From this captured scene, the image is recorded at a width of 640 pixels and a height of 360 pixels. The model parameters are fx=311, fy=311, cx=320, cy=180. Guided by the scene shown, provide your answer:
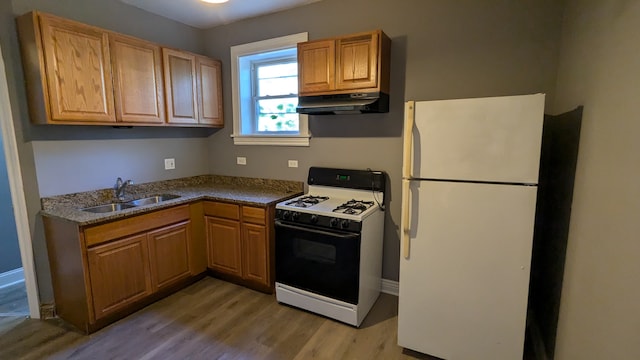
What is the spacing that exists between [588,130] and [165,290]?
3179mm

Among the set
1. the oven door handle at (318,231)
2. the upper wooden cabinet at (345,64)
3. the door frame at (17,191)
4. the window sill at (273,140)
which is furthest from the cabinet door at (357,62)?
the door frame at (17,191)

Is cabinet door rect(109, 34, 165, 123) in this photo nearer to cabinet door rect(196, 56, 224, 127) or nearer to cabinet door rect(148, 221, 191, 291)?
cabinet door rect(196, 56, 224, 127)

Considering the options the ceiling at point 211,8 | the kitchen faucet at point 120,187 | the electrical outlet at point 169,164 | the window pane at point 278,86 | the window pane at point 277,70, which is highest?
the ceiling at point 211,8

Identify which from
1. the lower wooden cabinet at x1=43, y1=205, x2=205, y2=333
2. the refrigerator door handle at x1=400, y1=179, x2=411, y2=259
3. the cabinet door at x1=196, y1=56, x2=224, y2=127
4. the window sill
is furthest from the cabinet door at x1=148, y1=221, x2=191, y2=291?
the refrigerator door handle at x1=400, y1=179, x2=411, y2=259

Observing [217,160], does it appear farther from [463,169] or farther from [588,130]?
[588,130]

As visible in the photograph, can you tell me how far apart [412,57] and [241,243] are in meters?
2.19

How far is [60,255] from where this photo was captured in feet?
7.61

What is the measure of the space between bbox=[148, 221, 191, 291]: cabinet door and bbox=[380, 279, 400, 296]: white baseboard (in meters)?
1.83

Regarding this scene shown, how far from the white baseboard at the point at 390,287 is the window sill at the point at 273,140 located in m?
1.50

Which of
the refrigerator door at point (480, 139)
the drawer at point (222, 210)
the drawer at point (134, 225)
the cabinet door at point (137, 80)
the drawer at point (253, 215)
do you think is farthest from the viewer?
the drawer at point (222, 210)

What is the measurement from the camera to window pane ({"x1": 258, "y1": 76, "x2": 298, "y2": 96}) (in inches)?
127

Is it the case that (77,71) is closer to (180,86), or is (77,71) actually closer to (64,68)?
(64,68)

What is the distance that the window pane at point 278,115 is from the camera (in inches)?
129

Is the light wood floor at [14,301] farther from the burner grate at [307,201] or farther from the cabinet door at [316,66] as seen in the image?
the cabinet door at [316,66]
